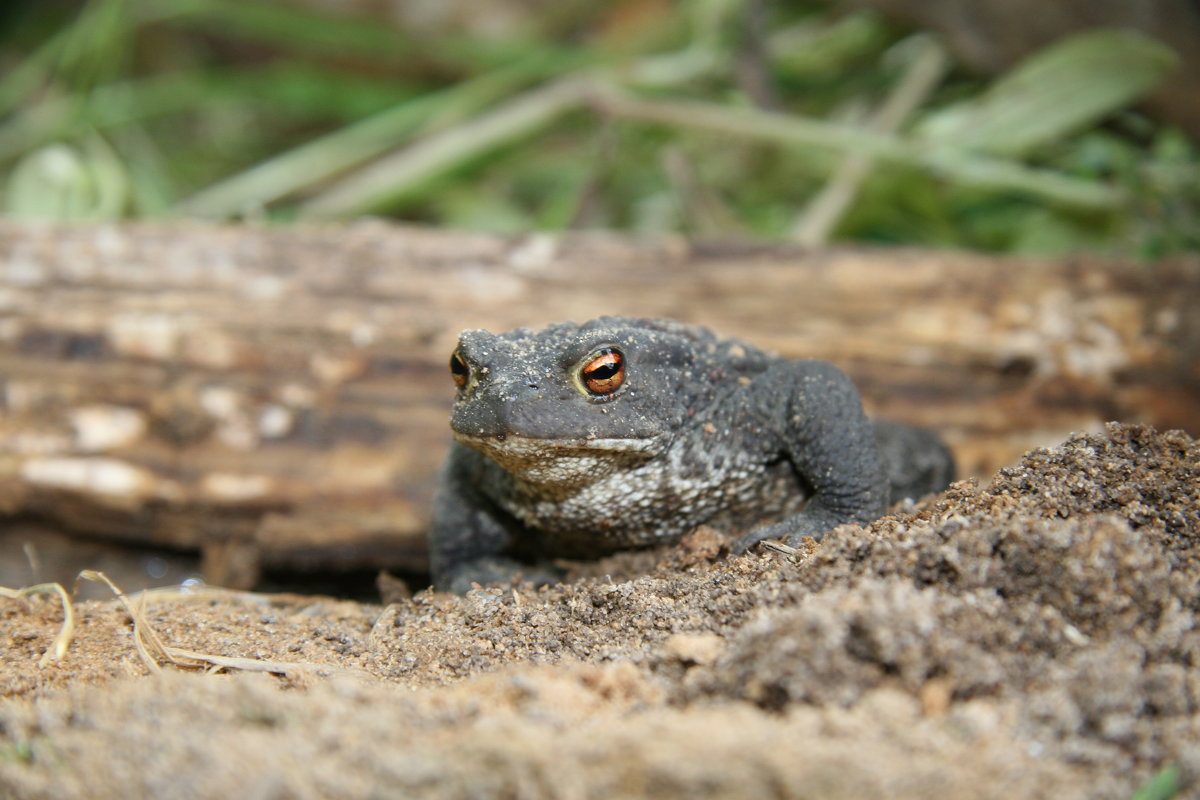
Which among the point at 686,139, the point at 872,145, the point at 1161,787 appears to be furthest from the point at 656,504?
the point at 686,139

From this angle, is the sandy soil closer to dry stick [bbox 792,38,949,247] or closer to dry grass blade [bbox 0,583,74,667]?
dry grass blade [bbox 0,583,74,667]

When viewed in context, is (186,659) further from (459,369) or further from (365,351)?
(365,351)

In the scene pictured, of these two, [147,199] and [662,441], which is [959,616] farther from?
[147,199]

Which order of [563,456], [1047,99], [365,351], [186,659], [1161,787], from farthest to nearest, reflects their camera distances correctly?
[1047,99] → [365,351] → [563,456] → [186,659] → [1161,787]

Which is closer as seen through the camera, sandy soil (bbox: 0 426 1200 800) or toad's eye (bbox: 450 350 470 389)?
sandy soil (bbox: 0 426 1200 800)

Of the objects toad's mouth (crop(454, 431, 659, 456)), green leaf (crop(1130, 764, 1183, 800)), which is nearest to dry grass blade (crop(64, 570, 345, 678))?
toad's mouth (crop(454, 431, 659, 456))

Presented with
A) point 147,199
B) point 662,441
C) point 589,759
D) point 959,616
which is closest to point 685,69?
point 147,199
